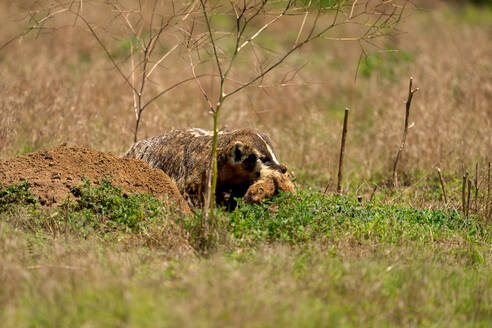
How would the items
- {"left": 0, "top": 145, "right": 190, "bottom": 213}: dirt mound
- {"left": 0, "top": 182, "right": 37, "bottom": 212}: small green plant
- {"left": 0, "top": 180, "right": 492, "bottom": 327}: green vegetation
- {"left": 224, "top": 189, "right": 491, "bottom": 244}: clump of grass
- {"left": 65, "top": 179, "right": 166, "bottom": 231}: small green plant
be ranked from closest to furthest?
{"left": 0, "top": 180, "right": 492, "bottom": 327}: green vegetation, {"left": 224, "top": 189, "right": 491, "bottom": 244}: clump of grass, {"left": 65, "top": 179, "right": 166, "bottom": 231}: small green plant, {"left": 0, "top": 182, "right": 37, "bottom": 212}: small green plant, {"left": 0, "top": 145, "right": 190, "bottom": 213}: dirt mound

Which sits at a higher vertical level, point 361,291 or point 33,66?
point 33,66

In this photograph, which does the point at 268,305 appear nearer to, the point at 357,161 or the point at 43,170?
the point at 43,170

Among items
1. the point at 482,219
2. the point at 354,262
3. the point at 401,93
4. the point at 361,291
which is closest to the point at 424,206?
the point at 482,219

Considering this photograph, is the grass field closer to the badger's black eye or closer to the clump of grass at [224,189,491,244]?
the clump of grass at [224,189,491,244]

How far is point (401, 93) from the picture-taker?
452 inches

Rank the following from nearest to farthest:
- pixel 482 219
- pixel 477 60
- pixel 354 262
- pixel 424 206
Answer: pixel 354 262 → pixel 482 219 → pixel 424 206 → pixel 477 60

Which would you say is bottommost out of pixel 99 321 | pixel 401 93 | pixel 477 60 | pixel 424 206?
pixel 99 321

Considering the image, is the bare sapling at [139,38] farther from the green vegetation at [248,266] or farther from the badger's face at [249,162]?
the green vegetation at [248,266]

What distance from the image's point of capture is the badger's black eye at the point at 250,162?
5.56 metres

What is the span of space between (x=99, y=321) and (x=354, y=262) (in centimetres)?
203

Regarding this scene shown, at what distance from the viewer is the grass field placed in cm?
340

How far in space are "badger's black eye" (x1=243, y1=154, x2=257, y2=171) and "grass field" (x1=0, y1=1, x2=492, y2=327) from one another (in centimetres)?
45

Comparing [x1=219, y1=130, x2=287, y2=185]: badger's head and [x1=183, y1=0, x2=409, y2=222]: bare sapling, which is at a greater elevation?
[x1=183, y1=0, x2=409, y2=222]: bare sapling

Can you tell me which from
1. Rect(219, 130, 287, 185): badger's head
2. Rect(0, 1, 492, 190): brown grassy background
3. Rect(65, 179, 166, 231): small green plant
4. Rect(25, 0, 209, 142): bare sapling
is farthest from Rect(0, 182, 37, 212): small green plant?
Rect(0, 1, 492, 190): brown grassy background
